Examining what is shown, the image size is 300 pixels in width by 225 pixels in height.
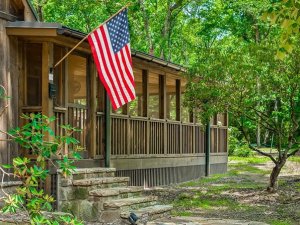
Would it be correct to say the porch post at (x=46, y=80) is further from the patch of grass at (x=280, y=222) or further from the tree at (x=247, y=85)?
the tree at (x=247, y=85)

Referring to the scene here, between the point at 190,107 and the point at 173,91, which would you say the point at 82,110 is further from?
the point at 173,91

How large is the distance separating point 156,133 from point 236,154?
46.5ft

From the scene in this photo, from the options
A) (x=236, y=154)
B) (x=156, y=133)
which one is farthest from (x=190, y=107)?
(x=236, y=154)

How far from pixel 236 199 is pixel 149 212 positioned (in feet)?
13.0

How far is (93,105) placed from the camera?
12219 millimetres

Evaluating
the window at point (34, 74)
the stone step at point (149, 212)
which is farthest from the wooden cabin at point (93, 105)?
the stone step at point (149, 212)

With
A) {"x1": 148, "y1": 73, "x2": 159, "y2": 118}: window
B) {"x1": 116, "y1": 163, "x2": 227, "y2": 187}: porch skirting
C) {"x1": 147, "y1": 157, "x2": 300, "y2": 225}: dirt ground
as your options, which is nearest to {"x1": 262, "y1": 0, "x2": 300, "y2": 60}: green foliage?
{"x1": 147, "y1": 157, "x2": 300, "y2": 225}: dirt ground

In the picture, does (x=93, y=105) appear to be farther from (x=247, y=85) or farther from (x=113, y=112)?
(x=247, y=85)

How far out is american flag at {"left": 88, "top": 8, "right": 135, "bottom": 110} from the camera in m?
10.4

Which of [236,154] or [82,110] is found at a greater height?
[82,110]

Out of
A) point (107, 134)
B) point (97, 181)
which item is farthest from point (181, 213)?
point (107, 134)

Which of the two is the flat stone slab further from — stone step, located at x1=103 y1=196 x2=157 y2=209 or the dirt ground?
the dirt ground

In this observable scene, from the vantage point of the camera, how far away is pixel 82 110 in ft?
39.2

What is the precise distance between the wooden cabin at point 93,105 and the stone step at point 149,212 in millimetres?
2251
